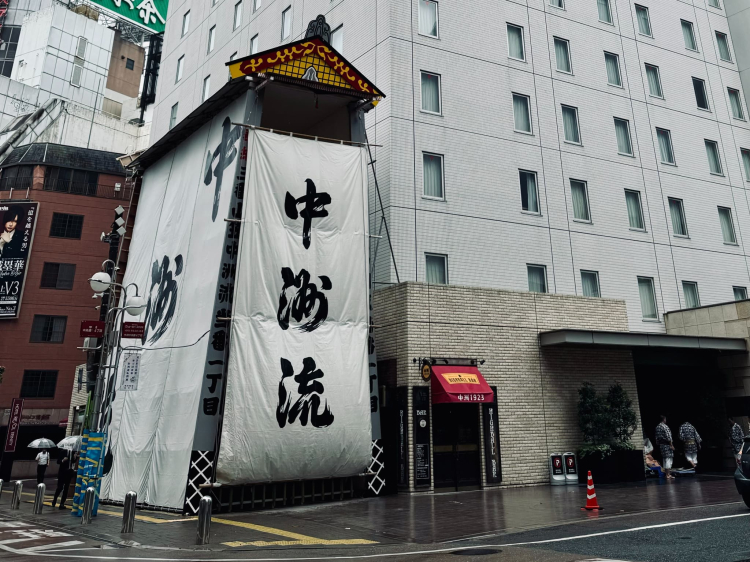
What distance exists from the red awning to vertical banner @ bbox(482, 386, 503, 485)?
92 cm

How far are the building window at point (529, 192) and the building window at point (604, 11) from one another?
10.8 m

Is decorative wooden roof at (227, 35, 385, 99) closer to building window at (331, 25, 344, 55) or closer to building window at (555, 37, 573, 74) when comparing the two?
building window at (331, 25, 344, 55)

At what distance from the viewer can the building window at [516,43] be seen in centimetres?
2744

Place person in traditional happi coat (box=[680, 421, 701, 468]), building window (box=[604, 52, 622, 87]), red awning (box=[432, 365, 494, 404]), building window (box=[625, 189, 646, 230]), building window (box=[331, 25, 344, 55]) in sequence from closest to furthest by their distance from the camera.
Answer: red awning (box=[432, 365, 494, 404]), person in traditional happi coat (box=[680, 421, 701, 468]), building window (box=[331, 25, 344, 55]), building window (box=[625, 189, 646, 230]), building window (box=[604, 52, 622, 87])

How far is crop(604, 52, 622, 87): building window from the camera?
30047 mm

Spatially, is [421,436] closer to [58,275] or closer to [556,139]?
[556,139]

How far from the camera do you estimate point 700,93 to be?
32969 mm

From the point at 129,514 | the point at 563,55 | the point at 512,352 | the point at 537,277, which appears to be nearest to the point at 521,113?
the point at 563,55

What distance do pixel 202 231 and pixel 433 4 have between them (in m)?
14.5

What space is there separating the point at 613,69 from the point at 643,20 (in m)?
4.43

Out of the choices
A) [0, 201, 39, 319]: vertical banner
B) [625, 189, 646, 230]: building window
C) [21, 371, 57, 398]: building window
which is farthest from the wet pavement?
[0, 201, 39, 319]: vertical banner

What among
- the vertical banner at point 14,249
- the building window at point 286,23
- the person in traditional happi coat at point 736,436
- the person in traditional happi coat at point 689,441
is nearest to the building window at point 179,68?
the building window at point 286,23

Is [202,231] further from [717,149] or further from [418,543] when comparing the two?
[717,149]

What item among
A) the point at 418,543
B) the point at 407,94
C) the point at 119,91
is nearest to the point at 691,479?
the point at 418,543
